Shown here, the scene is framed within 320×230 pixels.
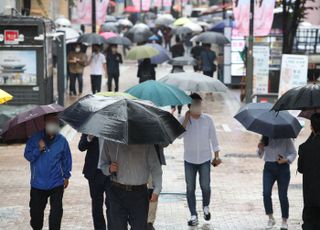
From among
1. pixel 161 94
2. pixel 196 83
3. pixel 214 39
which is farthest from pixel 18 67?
pixel 214 39

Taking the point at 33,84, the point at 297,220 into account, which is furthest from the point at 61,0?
the point at 297,220

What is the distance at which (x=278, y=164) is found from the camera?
31.0ft

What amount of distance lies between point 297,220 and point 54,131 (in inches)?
149

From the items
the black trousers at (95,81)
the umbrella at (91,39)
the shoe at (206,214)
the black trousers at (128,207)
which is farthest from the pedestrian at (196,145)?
the umbrella at (91,39)

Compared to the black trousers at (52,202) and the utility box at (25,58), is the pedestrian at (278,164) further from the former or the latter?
the utility box at (25,58)

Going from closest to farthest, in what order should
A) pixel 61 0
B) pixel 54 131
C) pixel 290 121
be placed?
pixel 54 131 → pixel 290 121 → pixel 61 0

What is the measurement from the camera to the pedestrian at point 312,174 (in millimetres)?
7617

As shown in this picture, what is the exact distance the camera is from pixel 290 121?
9.42m

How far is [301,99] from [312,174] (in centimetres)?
105

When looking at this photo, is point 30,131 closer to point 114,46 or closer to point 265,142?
point 265,142

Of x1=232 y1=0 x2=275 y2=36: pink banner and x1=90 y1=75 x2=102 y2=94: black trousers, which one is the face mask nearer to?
x1=232 y1=0 x2=275 y2=36: pink banner

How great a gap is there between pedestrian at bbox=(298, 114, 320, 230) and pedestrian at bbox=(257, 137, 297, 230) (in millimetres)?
1606

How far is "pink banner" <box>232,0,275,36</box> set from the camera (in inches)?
760

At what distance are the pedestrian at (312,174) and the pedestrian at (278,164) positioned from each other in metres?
1.61
